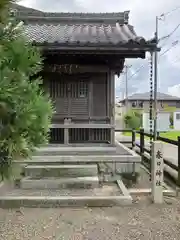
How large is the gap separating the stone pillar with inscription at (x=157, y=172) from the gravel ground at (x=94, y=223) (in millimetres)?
192

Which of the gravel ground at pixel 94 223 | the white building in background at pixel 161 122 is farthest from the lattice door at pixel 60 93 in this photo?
the white building in background at pixel 161 122

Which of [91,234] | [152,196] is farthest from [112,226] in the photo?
[152,196]

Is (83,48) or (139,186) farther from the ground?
(83,48)

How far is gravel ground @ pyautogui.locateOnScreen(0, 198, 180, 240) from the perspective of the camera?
347 cm

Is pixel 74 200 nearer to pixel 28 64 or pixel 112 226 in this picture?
pixel 112 226

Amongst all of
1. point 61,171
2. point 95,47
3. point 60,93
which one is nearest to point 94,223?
point 61,171

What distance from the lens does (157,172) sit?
4.91 meters

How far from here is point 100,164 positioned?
6215 mm

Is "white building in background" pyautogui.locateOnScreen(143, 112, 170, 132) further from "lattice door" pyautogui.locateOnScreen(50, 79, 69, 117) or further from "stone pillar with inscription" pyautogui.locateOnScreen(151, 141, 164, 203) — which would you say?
"stone pillar with inscription" pyautogui.locateOnScreen(151, 141, 164, 203)

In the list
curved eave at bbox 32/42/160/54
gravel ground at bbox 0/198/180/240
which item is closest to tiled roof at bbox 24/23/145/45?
curved eave at bbox 32/42/160/54

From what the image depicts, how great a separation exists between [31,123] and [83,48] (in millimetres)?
3506

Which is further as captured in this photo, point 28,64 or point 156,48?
point 156,48

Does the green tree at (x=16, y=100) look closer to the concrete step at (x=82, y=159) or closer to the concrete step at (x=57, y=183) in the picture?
the concrete step at (x=57, y=183)

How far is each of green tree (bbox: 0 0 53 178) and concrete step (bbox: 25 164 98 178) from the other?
11.6 ft
